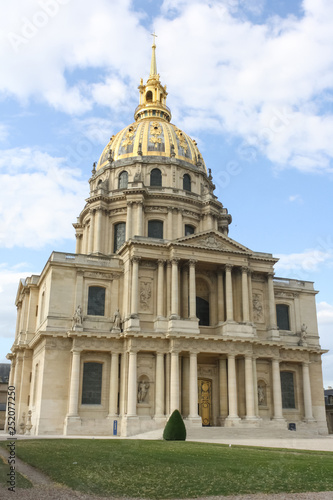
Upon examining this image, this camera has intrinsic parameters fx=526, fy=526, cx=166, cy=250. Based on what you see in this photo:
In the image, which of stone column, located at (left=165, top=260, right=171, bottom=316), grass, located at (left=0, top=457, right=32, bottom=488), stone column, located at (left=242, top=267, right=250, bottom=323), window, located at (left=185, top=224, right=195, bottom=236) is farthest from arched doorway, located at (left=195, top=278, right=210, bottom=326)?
grass, located at (left=0, top=457, right=32, bottom=488)

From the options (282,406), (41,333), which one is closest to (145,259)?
(41,333)

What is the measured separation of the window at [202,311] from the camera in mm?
46969

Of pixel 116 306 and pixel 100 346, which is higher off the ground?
pixel 116 306

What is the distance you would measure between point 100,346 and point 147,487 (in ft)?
95.8

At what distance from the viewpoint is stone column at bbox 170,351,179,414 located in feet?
129

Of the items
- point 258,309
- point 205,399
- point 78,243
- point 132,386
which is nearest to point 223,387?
point 205,399

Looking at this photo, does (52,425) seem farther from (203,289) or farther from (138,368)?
(203,289)

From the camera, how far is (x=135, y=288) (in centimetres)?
→ 4212

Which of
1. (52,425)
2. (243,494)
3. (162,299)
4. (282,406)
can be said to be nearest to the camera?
(243,494)

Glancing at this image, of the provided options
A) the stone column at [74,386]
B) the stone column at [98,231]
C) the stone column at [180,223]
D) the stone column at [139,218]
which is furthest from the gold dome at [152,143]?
the stone column at [74,386]

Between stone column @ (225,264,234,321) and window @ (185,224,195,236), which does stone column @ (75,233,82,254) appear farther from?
stone column @ (225,264,234,321)

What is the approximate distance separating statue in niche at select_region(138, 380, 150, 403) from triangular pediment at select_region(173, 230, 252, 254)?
1166 centimetres

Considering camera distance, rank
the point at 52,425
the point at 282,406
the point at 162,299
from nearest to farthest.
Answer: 1. the point at 52,425
2. the point at 162,299
3. the point at 282,406

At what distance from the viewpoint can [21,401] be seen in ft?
158
